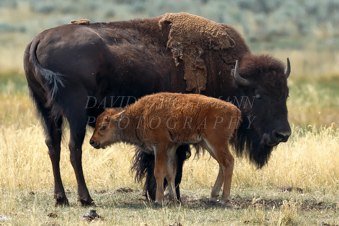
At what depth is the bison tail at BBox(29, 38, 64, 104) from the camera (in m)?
6.57

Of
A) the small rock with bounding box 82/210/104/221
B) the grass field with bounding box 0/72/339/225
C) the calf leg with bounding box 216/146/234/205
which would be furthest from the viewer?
the calf leg with bounding box 216/146/234/205

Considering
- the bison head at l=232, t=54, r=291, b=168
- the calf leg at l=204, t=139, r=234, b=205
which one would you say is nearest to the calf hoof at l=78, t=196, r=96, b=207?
the calf leg at l=204, t=139, r=234, b=205

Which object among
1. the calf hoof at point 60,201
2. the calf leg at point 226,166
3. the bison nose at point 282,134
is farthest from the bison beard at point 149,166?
the bison nose at point 282,134

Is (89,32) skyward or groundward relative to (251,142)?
skyward

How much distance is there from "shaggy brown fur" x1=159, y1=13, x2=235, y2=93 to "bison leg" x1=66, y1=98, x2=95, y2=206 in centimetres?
166

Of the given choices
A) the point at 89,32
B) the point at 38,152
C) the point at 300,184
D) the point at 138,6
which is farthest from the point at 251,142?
the point at 138,6

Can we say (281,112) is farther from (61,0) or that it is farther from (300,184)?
(61,0)

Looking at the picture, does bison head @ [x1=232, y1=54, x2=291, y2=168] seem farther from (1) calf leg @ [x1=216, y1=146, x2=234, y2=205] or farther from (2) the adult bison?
(1) calf leg @ [x1=216, y1=146, x2=234, y2=205]

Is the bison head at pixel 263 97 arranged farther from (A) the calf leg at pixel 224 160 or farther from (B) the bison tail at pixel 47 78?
(B) the bison tail at pixel 47 78

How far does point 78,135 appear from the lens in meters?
6.79

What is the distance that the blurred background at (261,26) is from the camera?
814 inches

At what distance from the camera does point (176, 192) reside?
7.50 m

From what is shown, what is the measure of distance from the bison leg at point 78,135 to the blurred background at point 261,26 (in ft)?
29.3

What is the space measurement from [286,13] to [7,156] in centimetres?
4034
